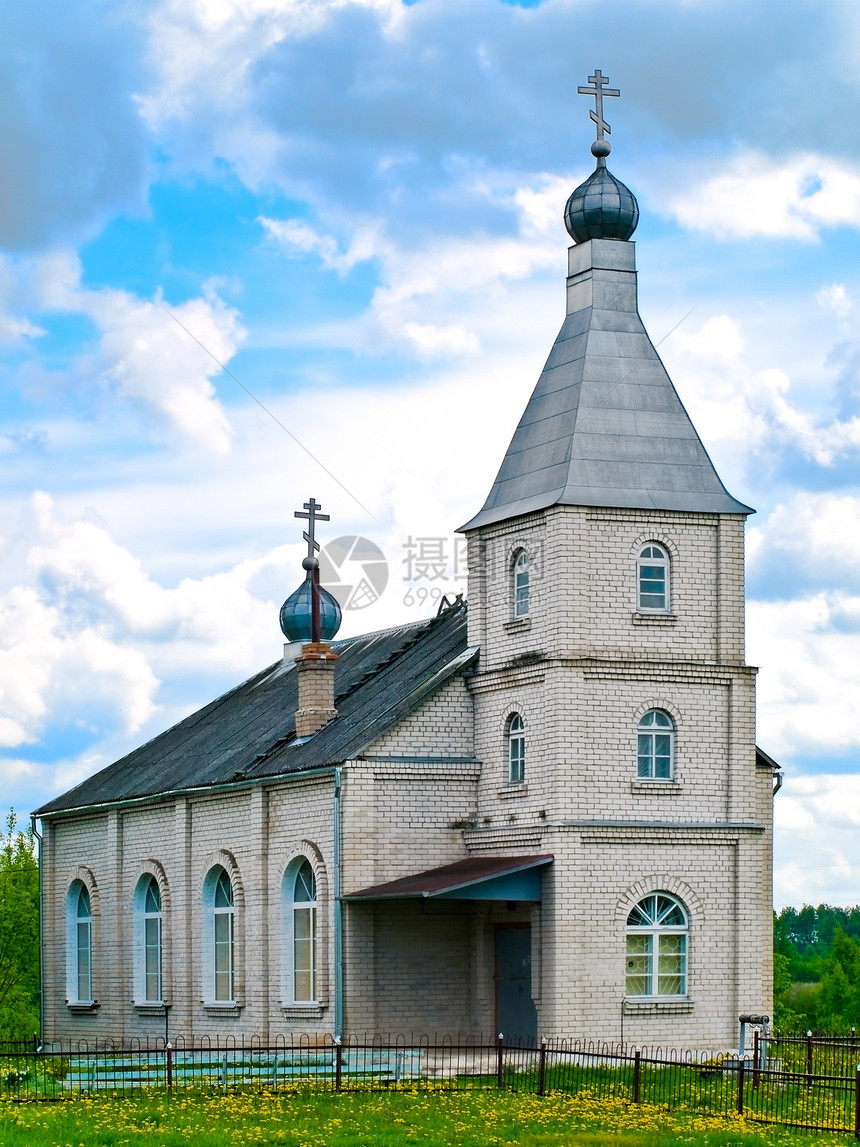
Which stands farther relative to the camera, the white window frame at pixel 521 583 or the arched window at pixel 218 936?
the arched window at pixel 218 936

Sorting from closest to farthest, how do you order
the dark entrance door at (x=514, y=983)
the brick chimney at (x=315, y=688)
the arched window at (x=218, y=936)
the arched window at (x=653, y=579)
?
the dark entrance door at (x=514, y=983)
the arched window at (x=653, y=579)
the brick chimney at (x=315, y=688)
the arched window at (x=218, y=936)

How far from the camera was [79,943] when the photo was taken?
42.4 metres

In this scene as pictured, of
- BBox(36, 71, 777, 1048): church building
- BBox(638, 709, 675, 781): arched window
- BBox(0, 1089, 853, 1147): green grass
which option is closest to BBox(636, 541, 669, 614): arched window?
BBox(36, 71, 777, 1048): church building

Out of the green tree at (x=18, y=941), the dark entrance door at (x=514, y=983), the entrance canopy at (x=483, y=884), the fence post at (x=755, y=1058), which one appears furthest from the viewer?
the green tree at (x=18, y=941)

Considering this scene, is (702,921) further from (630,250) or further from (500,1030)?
(630,250)

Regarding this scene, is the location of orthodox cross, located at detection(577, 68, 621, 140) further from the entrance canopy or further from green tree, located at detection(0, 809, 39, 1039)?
green tree, located at detection(0, 809, 39, 1039)

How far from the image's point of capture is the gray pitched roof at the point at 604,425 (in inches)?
1217

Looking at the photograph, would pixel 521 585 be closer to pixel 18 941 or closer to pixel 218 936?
pixel 218 936

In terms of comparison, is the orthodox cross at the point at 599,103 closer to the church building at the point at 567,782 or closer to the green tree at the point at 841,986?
the church building at the point at 567,782

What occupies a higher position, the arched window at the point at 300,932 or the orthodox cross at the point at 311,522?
the orthodox cross at the point at 311,522

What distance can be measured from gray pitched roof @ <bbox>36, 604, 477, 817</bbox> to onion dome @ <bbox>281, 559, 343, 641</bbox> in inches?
30.4

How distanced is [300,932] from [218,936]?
11.3 ft

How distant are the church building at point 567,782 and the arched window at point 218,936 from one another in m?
1.21

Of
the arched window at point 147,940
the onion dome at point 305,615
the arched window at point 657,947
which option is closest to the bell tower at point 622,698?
the arched window at point 657,947
